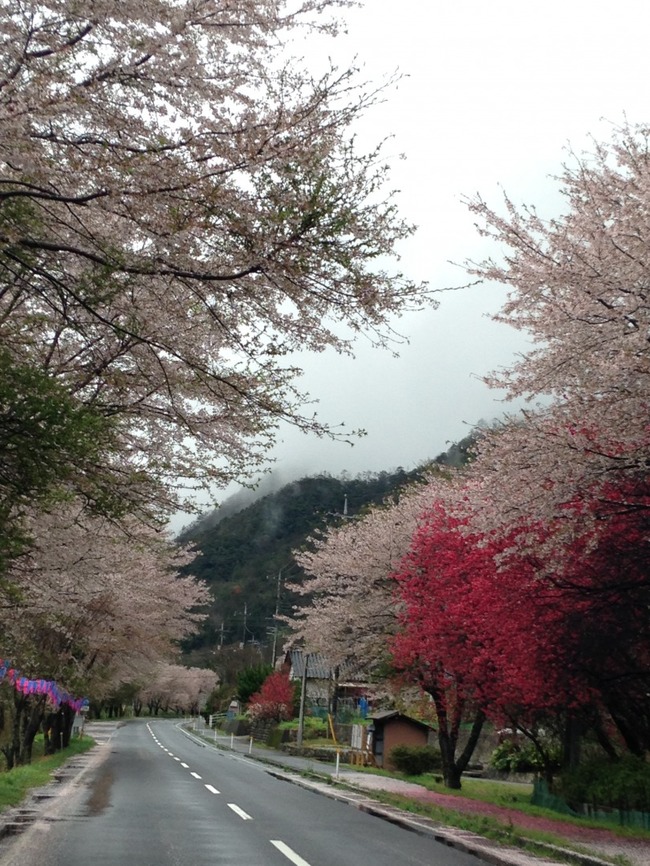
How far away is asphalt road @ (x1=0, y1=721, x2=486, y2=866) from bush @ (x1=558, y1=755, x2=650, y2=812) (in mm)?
4192

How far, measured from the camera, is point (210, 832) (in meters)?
11.9

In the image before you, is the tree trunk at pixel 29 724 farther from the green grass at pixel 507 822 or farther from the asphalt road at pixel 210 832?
the green grass at pixel 507 822

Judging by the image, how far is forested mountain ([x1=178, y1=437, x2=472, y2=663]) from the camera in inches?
4222

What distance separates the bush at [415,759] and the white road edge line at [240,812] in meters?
14.1

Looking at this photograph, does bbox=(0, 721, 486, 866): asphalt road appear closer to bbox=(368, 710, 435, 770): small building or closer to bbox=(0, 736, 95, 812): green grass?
bbox=(0, 736, 95, 812): green grass

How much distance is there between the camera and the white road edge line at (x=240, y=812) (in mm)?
13820

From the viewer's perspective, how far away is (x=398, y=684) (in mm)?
24656

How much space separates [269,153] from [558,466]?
6.84 m

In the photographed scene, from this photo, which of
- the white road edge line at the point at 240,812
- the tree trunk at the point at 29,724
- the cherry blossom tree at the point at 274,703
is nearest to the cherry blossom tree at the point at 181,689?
the cherry blossom tree at the point at 274,703

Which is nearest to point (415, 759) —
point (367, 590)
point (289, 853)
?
point (367, 590)

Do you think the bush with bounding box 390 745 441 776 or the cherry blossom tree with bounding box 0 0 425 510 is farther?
the bush with bounding box 390 745 441 776

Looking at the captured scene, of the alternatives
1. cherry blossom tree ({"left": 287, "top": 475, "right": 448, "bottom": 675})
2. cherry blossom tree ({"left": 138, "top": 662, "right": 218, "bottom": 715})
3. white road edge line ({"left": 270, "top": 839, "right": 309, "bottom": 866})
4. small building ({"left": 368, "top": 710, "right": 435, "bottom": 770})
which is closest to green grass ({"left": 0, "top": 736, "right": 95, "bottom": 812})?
white road edge line ({"left": 270, "top": 839, "right": 309, "bottom": 866})

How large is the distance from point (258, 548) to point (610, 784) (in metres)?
110

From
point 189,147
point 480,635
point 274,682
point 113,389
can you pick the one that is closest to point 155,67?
point 189,147
